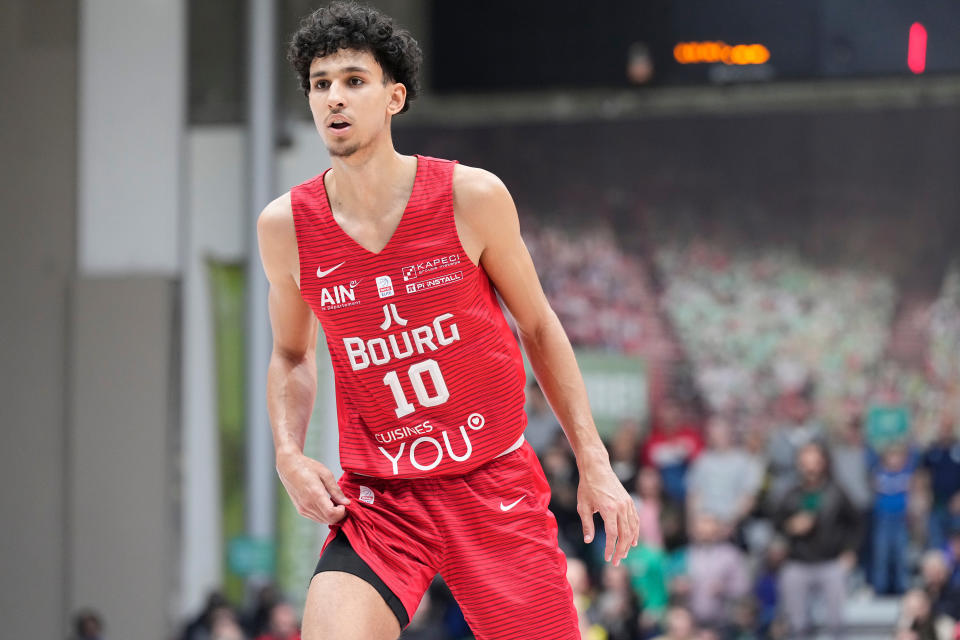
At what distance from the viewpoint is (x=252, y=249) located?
10.4 metres

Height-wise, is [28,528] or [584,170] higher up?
[584,170]

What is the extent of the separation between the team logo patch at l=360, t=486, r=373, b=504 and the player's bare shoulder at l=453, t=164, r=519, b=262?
577 millimetres

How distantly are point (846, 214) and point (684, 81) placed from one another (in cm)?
204

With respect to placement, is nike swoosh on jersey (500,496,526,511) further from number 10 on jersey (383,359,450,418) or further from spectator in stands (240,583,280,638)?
spectator in stands (240,583,280,638)

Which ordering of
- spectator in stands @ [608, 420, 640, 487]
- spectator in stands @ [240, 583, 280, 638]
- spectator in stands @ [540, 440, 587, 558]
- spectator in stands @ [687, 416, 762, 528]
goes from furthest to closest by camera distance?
spectator in stands @ [608, 420, 640, 487]
spectator in stands @ [687, 416, 762, 528]
spectator in stands @ [540, 440, 587, 558]
spectator in stands @ [240, 583, 280, 638]

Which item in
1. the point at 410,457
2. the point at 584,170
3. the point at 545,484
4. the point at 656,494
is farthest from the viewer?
the point at 584,170

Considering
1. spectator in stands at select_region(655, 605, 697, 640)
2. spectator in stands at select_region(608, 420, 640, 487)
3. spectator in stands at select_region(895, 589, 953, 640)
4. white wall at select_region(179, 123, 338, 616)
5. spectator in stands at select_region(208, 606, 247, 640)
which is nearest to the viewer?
spectator in stands at select_region(895, 589, 953, 640)

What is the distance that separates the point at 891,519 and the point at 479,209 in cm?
816

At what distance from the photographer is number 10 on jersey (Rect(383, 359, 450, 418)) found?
9.66 ft

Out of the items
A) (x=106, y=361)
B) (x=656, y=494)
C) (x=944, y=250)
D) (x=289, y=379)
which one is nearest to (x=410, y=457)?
(x=289, y=379)

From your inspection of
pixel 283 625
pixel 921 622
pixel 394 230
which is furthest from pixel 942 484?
pixel 394 230

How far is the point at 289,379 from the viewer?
3.12 metres

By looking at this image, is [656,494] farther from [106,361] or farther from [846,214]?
[106,361]

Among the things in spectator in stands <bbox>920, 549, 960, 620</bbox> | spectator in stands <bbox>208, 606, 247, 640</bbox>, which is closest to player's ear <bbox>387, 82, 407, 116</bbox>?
spectator in stands <bbox>920, 549, 960, 620</bbox>
